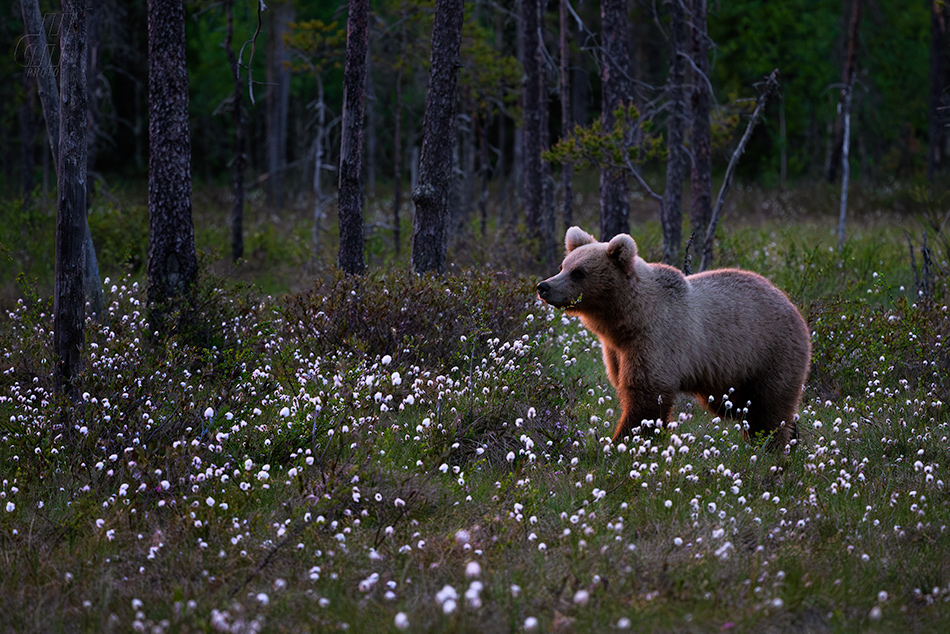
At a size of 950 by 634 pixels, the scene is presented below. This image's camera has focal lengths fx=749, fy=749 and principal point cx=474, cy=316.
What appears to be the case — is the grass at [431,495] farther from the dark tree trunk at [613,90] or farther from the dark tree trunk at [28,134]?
the dark tree trunk at [28,134]

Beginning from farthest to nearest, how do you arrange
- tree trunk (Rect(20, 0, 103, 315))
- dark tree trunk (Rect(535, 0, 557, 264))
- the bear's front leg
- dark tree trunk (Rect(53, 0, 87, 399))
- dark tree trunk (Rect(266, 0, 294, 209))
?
1. dark tree trunk (Rect(266, 0, 294, 209))
2. dark tree trunk (Rect(535, 0, 557, 264))
3. tree trunk (Rect(20, 0, 103, 315))
4. the bear's front leg
5. dark tree trunk (Rect(53, 0, 87, 399))

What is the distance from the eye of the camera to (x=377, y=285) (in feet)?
26.5

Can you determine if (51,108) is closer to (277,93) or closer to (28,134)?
(28,134)

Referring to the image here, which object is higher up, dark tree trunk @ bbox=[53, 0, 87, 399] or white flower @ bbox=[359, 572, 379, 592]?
dark tree trunk @ bbox=[53, 0, 87, 399]

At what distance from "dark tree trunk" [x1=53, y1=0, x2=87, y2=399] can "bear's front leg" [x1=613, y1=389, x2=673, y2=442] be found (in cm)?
432

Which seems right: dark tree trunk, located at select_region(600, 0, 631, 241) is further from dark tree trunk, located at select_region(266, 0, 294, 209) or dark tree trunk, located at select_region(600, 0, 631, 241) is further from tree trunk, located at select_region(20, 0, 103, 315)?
dark tree trunk, located at select_region(266, 0, 294, 209)

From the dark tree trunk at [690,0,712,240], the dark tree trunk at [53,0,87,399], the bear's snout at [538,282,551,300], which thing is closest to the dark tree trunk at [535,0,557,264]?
the dark tree trunk at [690,0,712,240]

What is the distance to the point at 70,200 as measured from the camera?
5.79 m

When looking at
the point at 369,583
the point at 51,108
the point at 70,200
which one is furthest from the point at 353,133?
the point at 369,583

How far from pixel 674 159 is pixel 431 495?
12.3m

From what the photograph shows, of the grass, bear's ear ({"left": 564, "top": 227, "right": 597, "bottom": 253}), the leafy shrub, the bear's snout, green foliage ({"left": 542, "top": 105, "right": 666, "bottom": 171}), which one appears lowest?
the grass

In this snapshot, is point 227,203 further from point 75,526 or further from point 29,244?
point 75,526

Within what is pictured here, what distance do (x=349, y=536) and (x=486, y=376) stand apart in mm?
2514

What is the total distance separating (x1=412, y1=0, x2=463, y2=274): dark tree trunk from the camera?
9.55m
